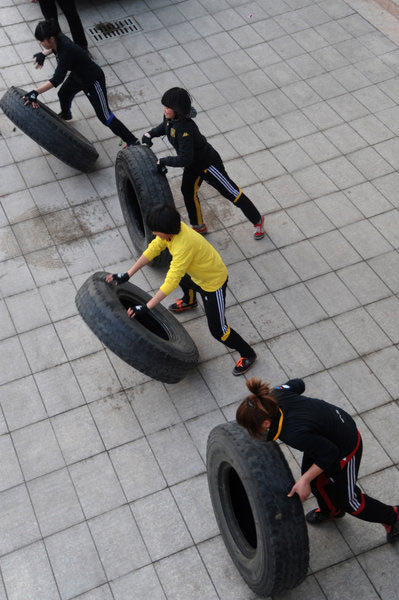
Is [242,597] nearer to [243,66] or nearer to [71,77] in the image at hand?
[71,77]

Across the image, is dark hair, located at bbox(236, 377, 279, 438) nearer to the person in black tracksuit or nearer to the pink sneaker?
the pink sneaker

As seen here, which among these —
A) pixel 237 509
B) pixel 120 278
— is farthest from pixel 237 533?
pixel 120 278

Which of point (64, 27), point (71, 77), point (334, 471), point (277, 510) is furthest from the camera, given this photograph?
point (64, 27)

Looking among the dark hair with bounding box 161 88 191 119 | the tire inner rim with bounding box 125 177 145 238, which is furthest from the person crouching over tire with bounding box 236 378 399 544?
the tire inner rim with bounding box 125 177 145 238

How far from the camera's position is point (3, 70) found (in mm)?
8977

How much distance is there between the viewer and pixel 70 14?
8.77 m

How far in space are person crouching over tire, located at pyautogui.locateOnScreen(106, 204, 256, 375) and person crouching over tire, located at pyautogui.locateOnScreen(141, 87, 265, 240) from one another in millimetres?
1202

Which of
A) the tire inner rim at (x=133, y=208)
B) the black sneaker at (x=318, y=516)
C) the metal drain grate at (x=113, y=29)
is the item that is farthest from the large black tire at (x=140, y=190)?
the metal drain grate at (x=113, y=29)

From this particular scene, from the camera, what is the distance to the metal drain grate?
9.51m

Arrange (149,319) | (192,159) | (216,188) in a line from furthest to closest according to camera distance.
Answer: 1. (216,188)
2. (192,159)
3. (149,319)

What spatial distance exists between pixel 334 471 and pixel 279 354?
70.8 inches

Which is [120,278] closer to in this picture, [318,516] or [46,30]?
[318,516]

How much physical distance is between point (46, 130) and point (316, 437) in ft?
15.5

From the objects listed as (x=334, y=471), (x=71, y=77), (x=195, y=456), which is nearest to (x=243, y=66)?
(x=71, y=77)
